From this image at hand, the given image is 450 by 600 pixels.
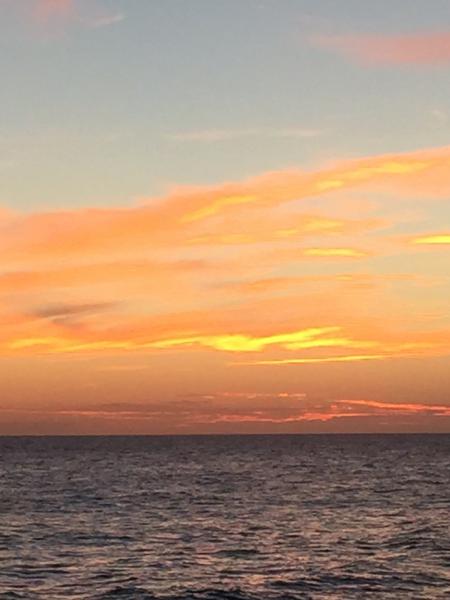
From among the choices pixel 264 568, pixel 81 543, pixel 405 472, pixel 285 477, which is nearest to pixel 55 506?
pixel 81 543

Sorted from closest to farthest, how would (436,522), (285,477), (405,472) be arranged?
(436,522), (285,477), (405,472)

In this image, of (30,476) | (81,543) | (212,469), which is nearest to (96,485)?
(30,476)

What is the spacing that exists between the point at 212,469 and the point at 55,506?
77099 mm

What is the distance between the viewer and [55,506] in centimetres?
8556

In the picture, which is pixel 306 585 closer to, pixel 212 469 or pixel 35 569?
pixel 35 569

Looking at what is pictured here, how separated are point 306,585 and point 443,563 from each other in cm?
973

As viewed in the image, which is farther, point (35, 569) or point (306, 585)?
point (35, 569)

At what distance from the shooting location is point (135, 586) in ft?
148

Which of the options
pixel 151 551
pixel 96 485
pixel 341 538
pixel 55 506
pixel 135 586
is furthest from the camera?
pixel 96 485

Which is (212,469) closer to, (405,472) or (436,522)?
(405,472)

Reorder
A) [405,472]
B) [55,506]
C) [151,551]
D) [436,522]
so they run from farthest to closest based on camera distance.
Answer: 1. [405,472]
2. [55,506]
3. [436,522]
4. [151,551]

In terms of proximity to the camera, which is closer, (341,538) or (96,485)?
(341,538)

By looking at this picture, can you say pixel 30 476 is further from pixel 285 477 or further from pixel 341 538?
pixel 341 538

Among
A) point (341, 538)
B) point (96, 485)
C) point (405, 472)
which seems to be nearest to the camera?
point (341, 538)
